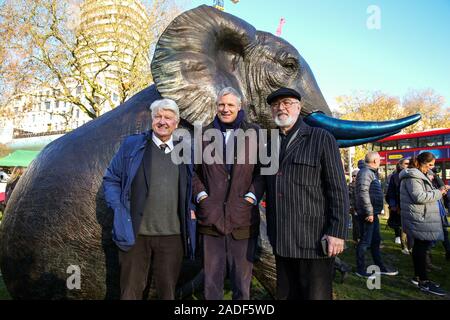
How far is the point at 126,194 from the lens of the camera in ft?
7.77

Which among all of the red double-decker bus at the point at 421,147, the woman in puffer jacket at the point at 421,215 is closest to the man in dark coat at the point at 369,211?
the woman in puffer jacket at the point at 421,215

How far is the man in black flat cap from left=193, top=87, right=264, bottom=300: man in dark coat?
171 mm

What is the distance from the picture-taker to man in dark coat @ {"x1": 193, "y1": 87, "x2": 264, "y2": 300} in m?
2.38

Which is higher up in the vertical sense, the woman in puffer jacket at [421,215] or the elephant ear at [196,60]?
the elephant ear at [196,60]

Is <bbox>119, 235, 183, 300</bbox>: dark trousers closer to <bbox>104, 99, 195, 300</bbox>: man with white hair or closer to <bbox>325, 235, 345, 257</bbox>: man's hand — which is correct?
<bbox>104, 99, 195, 300</bbox>: man with white hair

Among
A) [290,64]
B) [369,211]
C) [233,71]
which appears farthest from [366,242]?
[233,71]

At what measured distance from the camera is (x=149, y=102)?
3285 mm

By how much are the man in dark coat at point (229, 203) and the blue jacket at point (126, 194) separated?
0.27 ft

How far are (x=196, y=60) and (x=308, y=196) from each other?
5.52 feet

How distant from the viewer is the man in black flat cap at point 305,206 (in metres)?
2.23

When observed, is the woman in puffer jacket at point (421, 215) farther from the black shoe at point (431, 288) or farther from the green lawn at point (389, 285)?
the green lawn at point (389, 285)

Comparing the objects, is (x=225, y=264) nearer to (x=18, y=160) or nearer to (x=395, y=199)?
(x=395, y=199)

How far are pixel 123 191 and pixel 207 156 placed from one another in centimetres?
60

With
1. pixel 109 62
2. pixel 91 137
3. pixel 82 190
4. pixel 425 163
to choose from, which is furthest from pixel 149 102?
pixel 109 62
